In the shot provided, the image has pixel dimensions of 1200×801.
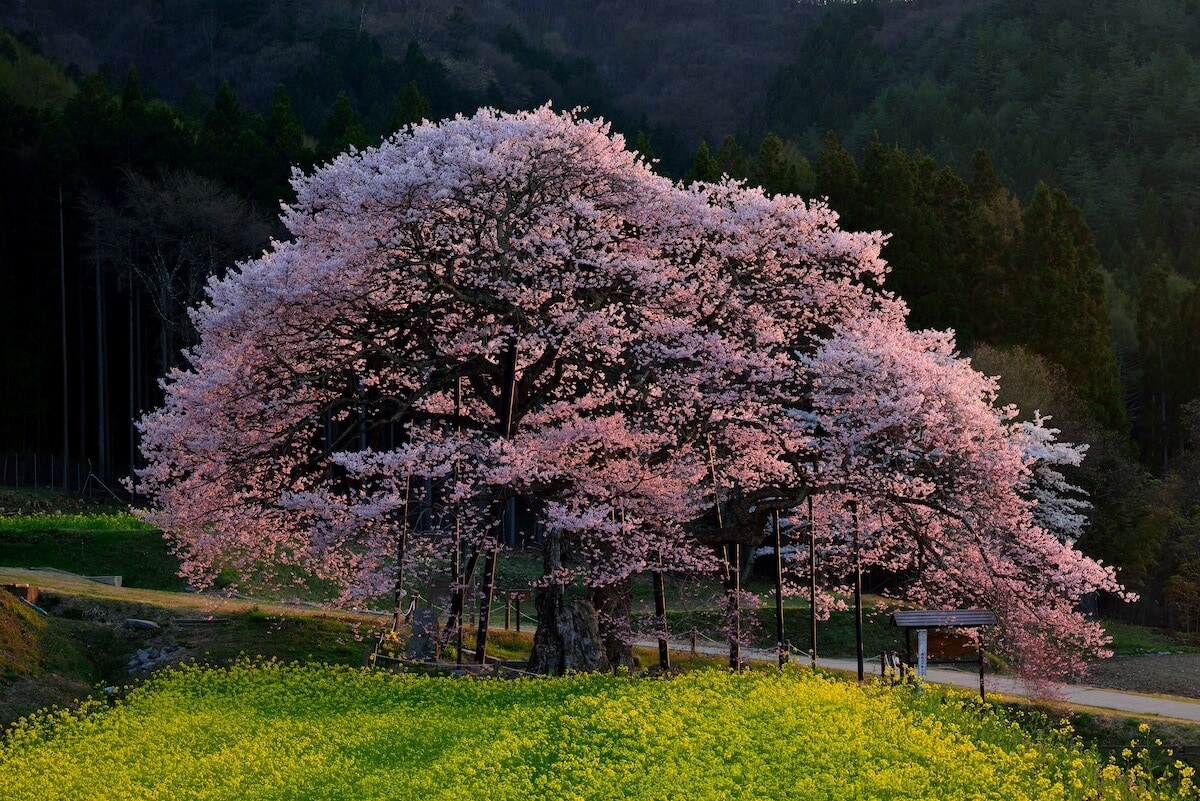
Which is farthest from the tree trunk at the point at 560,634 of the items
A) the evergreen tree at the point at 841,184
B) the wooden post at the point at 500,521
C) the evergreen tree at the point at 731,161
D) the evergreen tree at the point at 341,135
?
the evergreen tree at the point at 731,161

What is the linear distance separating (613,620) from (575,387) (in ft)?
14.5

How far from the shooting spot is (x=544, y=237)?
74.5ft

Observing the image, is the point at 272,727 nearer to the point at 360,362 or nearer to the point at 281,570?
the point at 360,362

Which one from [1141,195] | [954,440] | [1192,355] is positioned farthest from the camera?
[1141,195]

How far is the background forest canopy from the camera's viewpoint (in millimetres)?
52094

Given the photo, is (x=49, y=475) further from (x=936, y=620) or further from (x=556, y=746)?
(x=556, y=746)

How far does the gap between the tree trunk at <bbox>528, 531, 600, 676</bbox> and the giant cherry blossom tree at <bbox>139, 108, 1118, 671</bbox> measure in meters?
0.05

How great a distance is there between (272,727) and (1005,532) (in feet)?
40.6

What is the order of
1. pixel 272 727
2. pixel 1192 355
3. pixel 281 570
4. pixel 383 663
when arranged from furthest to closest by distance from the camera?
1. pixel 1192 355
2. pixel 281 570
3. pixel 383 663
4. pixel 272 727

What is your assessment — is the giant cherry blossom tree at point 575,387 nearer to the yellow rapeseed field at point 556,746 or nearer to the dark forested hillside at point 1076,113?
the yellow rapeseed field at point 556,746

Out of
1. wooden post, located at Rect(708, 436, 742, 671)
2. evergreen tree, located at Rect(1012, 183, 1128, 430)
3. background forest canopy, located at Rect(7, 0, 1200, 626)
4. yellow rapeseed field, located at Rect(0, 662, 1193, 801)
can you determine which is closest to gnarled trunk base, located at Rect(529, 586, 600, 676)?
yellow rapeseed field, located at Rect(0, 662, 1193, 801)

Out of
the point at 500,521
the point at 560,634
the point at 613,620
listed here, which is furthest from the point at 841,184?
the point at 500,521

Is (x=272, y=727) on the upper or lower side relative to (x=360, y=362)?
lower

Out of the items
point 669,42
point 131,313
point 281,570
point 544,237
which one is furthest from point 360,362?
point 669,42
